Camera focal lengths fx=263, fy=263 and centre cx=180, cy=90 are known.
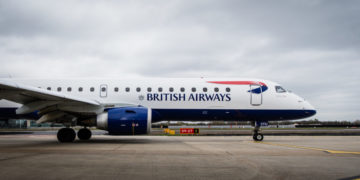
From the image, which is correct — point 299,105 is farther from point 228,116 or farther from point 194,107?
point 194,107

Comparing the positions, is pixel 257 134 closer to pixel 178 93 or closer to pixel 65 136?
pixel 178 93

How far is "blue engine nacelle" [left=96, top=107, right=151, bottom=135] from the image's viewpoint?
12992 millimetres

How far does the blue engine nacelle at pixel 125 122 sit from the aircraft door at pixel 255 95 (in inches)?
249

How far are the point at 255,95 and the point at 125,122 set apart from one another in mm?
7751

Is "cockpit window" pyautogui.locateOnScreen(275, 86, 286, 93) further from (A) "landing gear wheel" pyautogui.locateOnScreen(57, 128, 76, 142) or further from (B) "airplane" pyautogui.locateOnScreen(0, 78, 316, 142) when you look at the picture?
(A) "landing gear wheel" pyautogui.locateOnScreen(57, 128, 76, 142)

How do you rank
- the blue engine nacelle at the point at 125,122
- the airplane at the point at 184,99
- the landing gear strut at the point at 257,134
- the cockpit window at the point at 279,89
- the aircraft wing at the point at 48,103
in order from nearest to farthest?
the aircraft wing at the point at 48,103 < the blue engine nacelle at the point at 125,122 < the airplane at the point at 184,99 < the cockpit window at the point at 279,89 < the landing gear strut at the point at 257,134

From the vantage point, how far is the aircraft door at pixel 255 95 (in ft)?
51.0

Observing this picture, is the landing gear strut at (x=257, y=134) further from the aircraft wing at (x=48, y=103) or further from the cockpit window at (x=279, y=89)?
the aircraft wing at (x=48, y=103)

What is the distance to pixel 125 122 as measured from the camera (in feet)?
42.7

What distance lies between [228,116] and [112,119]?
678 cm

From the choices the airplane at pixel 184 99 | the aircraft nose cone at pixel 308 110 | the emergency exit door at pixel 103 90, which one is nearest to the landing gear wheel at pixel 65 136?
the airplane at pixel 184 99

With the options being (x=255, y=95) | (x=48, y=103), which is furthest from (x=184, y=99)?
(x=48, y=103)

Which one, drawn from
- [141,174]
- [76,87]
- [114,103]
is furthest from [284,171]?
[76,87]

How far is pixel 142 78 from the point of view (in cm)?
1588
